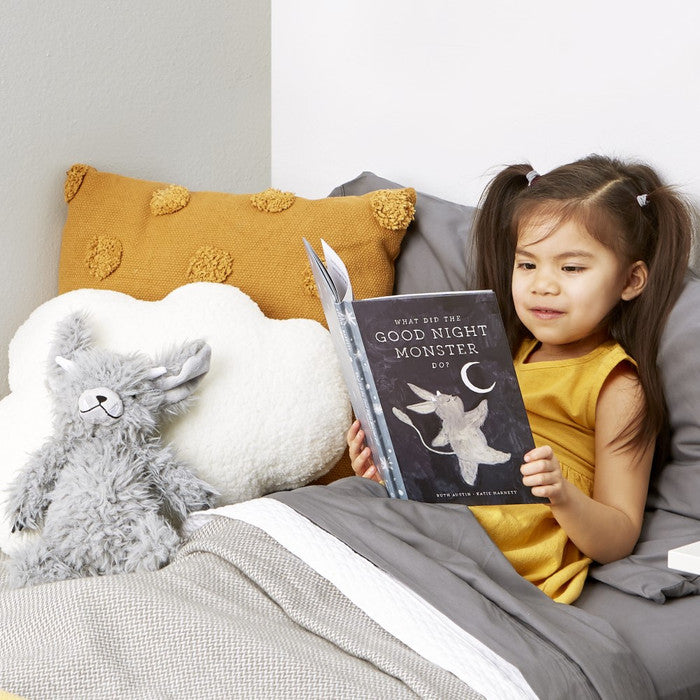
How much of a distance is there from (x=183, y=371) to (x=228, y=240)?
0.32m

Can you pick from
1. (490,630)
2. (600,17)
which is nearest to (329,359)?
(490,630)

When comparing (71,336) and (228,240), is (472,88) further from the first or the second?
(71,336)

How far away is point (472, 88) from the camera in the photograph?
4.99ft

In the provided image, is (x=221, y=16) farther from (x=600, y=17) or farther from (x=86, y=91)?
(x=600, y=17)

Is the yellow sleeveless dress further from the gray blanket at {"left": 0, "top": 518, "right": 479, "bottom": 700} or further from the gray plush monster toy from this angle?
the gray plush monster toy

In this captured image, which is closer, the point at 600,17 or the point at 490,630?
the point at 490,630

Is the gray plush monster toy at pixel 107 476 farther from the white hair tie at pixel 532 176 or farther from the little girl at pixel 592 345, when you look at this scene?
the white hair tie at pixel 532 176

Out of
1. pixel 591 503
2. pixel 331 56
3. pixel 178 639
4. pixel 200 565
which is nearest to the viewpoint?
pixel 178 639

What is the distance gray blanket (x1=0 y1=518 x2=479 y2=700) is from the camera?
0.77 meters

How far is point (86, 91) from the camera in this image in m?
1.58

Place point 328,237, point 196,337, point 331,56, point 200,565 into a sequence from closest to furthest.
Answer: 1. point 200,565
2. point 196,337
3. point 328,237
4. point 331,56

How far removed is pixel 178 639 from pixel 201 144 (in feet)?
3.87

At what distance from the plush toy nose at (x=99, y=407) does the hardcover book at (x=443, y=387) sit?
32 centimetres

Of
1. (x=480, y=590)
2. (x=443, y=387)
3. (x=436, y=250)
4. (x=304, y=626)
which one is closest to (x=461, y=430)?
(x=443, y=387)
